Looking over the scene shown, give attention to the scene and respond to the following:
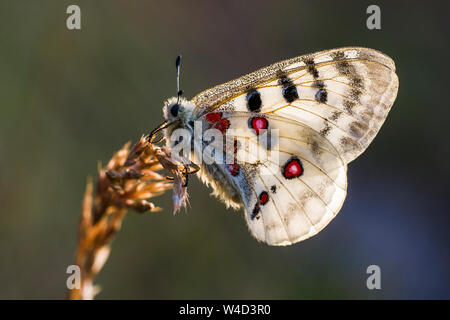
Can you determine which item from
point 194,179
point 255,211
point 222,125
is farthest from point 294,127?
point 194,179

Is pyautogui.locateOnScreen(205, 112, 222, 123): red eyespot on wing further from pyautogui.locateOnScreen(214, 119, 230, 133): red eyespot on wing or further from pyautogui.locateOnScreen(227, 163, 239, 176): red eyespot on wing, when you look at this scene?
pyautogui.locateOnScreen(227, 163, 239, 176): red eyespot on wing

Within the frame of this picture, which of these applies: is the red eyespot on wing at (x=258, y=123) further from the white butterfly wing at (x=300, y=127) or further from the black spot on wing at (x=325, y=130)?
the black spot on wing at (x=325, y=130)

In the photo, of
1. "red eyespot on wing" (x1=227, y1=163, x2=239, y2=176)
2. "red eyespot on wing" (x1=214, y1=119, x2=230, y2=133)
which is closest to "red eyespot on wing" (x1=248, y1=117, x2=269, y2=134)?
"red eyespot on wing" (x1=214, y1=119, x2=230, y2=133)

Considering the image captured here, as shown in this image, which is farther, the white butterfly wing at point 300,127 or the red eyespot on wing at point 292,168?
the red eyespot on wing at point 292,168

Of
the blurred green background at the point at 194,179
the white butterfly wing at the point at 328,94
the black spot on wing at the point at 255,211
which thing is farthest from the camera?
the blurred green background at the point at 194,179

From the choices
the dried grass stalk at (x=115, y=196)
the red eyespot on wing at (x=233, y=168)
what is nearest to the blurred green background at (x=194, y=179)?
the dried grass stalk at (x=115, y=196)
